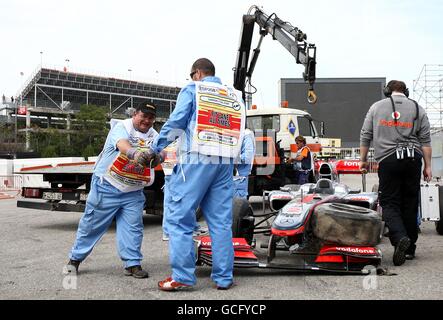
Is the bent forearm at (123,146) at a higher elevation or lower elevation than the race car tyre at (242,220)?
higher

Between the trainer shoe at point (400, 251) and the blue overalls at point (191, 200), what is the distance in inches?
67.7

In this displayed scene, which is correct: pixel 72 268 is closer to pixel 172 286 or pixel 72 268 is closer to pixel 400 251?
pixel 172 286

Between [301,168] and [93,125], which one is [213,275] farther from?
[93,125]

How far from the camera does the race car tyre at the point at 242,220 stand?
504 centimetres

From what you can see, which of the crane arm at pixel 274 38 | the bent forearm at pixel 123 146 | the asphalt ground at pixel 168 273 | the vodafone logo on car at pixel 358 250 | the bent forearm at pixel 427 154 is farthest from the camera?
the crane arm at pixel 274 38

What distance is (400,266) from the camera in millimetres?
4867

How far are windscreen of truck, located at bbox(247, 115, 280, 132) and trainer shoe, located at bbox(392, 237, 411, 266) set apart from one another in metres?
8.10

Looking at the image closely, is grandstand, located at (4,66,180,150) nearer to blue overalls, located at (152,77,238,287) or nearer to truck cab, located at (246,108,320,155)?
truck cab, located at (246,108,320,155)

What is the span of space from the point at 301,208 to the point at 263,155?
571 centimetres

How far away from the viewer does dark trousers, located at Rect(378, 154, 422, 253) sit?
16.9 feet

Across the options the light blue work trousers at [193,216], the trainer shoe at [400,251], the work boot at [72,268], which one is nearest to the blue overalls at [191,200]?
→ the light blue work trousers at [193,216]

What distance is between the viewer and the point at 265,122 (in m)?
13.0

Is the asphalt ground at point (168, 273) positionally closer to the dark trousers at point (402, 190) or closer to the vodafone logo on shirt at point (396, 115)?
the dark trousers at point (402, 190)
